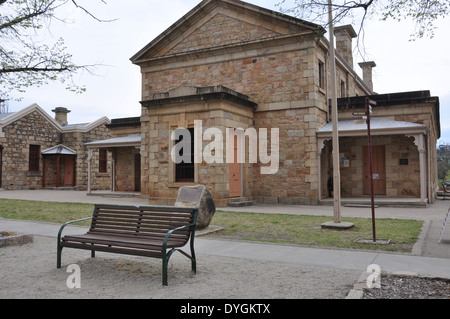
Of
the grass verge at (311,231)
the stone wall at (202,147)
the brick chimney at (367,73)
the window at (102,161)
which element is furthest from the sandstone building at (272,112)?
the brick chimney at (367,73)

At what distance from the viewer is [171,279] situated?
5188 mm

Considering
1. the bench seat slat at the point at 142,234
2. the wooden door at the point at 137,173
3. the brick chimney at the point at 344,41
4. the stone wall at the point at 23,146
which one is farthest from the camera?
the stone wall at the point at 23,146

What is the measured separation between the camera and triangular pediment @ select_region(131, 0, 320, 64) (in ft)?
56.6

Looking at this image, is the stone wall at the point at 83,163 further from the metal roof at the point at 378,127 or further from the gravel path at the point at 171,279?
the gravel path at the point at 171,279

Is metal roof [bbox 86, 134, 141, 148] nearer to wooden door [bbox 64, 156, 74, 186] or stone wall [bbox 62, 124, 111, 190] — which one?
stone wall [bbox 62, 124, 111, 190]

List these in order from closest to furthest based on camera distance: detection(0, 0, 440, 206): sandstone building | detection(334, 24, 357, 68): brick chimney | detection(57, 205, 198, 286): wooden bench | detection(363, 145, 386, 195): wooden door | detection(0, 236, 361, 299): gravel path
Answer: detection(0, 236, 361, 299): gravel path < detection(57, 205, 198, 286): wooden bench < detection(0, 0, 440, 206): sandstone building < detection(363, 145, 386, 195): wooden door < detection(334, 24, 357, 68): brick chimney

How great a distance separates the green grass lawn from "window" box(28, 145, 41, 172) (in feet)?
57.6

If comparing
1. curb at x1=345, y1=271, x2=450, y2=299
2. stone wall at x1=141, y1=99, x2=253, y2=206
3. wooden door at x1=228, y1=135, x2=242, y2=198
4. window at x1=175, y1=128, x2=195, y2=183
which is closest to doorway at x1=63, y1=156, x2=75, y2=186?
stone wall at x1=141, y1=99, x2=253, y2=206

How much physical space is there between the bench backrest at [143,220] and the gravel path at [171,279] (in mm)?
498

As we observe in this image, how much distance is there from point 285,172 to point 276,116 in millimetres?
2452

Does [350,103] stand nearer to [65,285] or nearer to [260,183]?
[260,183]

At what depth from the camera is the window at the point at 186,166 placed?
1611 cm

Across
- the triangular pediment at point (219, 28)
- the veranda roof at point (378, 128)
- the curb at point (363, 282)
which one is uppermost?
the triangular pediment at point (219, 28)
